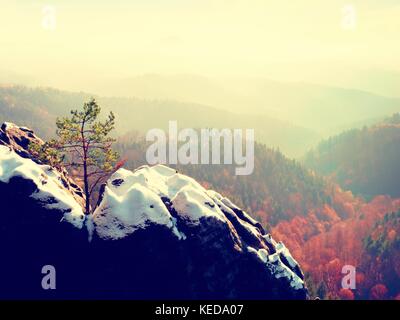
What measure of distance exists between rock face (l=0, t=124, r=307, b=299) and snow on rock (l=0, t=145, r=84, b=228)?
2.7 inches

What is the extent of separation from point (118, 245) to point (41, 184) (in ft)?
22.7

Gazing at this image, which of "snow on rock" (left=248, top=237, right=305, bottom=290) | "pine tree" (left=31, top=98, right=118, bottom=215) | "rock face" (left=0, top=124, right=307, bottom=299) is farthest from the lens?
"snow on rock" (left=248, top=237, right=305, bottom=290)

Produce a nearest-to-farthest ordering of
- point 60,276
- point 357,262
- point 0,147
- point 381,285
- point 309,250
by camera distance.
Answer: point 60,276 < point 0,147 < point 381,285 < point 357,262 < point 309,250

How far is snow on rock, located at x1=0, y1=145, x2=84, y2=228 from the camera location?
32513 mm

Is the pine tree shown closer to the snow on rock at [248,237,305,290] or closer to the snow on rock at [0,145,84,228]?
the snow on rock at [0,145,84,228]

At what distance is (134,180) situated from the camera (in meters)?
35.2

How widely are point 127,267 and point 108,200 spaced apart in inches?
189

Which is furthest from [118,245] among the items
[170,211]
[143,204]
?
[170,211]

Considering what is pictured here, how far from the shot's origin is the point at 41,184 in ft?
108
